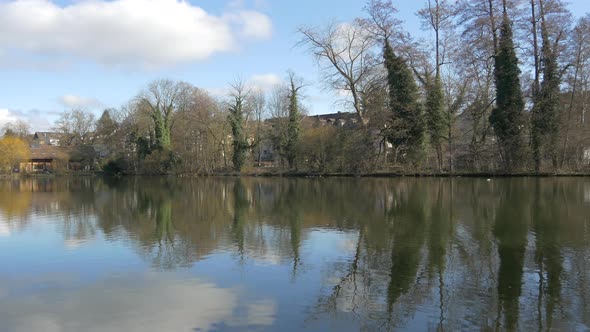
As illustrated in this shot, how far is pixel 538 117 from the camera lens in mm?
34594

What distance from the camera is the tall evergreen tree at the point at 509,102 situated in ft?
116

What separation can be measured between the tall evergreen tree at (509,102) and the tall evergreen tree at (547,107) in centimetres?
110

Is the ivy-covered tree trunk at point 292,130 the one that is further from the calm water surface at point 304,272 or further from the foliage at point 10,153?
the foliage at point 10,153

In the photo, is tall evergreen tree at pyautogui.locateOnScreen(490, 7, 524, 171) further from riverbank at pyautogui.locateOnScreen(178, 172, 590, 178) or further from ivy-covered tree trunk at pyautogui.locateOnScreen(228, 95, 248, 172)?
ivy-covered tree trunk at pyautogui.locateOnScreen(228, 95, 248, 172)

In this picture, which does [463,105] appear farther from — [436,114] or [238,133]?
[238,133]

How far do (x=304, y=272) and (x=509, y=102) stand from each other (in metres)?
32.7

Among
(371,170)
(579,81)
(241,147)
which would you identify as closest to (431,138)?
(371,170)

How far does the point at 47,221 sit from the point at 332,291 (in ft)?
40.6

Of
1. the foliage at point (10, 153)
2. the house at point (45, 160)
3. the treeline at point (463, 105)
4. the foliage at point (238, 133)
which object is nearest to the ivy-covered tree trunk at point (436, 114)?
the treeline at point (463, 105)

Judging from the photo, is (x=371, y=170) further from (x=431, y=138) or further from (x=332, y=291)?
(x=332, y=291)

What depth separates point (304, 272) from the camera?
26.2 ft

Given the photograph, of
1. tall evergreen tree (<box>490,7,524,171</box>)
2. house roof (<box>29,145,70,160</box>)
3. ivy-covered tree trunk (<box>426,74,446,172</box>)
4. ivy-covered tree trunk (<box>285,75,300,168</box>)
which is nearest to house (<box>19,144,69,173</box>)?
house roof (<box>29,145,70,160</box>)

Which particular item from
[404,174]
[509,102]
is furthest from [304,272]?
[404,174]

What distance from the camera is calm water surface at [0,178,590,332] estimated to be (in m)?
5.74
